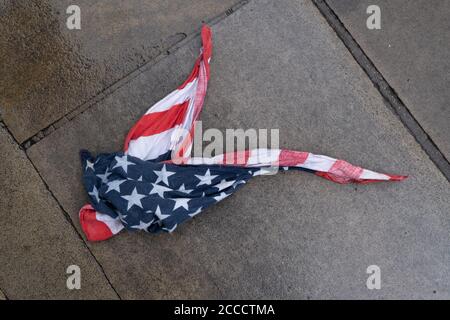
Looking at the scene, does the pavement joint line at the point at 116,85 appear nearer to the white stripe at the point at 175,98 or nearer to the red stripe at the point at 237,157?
the white stripe at the point at 175,98

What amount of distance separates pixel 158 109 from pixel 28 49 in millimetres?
973

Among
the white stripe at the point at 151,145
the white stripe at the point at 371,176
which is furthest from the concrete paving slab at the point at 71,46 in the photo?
the white stripe at the point at 371,176

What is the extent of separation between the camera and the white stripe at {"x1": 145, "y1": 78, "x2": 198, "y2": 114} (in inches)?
122

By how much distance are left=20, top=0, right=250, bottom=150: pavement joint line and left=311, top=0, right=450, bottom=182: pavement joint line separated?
23.0 inches

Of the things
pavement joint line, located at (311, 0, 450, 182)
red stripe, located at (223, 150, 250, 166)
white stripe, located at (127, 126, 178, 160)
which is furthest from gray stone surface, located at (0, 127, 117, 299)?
pavement joint line, located at (311, 0, 450, 182)

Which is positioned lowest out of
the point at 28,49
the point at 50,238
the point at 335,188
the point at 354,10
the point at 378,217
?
the point at 378,217

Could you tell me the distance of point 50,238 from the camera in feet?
10.2

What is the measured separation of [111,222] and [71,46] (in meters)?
1.20

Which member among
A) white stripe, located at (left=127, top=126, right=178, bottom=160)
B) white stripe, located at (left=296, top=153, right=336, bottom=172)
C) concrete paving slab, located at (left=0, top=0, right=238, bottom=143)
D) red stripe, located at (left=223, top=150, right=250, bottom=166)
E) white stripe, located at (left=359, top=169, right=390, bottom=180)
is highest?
concrete paving slab, located at (left=0, top=0, right=238, bottom=143)

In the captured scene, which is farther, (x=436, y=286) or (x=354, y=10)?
(x=354, y=10)

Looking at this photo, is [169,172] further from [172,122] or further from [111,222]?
[111,222]

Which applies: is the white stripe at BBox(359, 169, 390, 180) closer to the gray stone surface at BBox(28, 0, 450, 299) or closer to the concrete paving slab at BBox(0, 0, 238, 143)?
the gray stone surface at BBox(28, 0, 450, 299)

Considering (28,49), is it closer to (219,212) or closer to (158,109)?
(158,109)

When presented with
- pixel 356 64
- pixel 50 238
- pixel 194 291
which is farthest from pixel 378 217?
pixel 50 238
